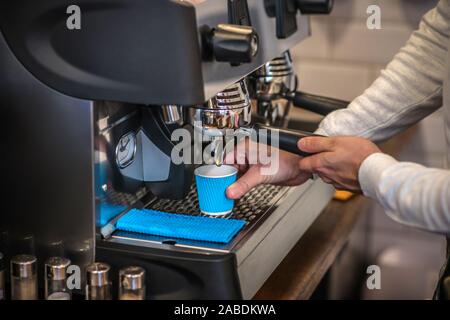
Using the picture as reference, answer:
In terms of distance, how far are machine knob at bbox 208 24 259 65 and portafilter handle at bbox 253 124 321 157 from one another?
0.17 m

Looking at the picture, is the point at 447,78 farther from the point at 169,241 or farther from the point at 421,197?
the point at 169,241

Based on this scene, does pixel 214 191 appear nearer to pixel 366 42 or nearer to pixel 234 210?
pixel 234 210

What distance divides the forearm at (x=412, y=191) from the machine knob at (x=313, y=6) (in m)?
0.31

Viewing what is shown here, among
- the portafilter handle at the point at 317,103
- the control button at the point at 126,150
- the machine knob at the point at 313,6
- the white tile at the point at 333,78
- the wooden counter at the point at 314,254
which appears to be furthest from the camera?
the white tile at the point at 333,78

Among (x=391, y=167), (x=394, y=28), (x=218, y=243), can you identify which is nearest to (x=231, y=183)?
(x=218, y=243)

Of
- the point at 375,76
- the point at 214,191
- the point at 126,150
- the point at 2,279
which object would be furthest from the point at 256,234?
the point at 375,76

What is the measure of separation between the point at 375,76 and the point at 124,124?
0.95 m

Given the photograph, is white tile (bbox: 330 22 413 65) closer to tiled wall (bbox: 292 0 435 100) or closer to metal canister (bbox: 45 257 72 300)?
tiled wall (bbox: 292 0 435 100)

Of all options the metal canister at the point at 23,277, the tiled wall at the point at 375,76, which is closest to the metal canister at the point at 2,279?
the metal canister at the point at 23,277

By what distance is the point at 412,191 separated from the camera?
866mm

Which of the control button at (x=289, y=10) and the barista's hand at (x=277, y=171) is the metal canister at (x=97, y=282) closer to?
the barista's hand at (x=277, y=171)

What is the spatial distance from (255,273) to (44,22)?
0.38 meters

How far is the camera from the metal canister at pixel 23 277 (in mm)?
859

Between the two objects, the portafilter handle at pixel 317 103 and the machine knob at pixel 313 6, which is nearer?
the machine knob at pixel 313 6
